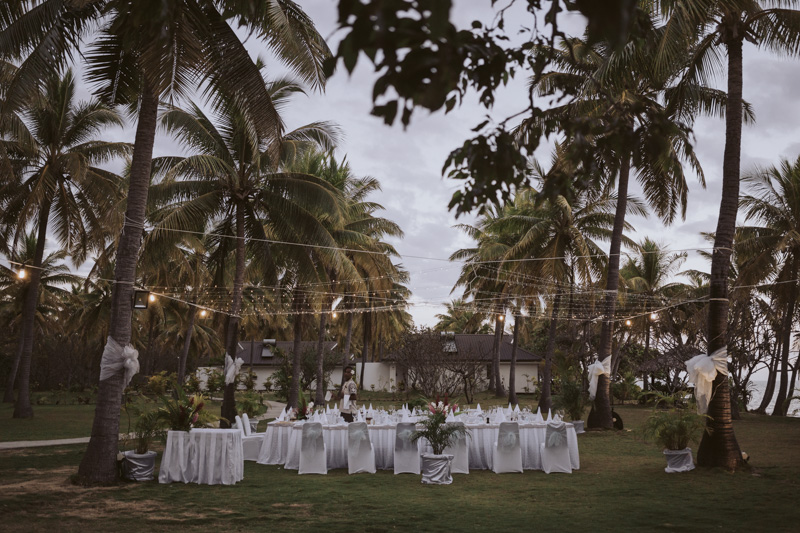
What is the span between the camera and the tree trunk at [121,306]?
30.1 feet

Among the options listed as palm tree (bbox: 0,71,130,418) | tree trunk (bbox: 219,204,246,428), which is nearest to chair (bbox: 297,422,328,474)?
tree trunk (bbox: 219,204,246,428)

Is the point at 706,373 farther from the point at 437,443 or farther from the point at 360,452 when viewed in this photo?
the point at 360,452

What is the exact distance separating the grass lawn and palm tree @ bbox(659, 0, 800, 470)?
0.57 m

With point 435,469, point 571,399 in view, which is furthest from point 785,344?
point 435,469

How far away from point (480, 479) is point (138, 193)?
667 centimetres

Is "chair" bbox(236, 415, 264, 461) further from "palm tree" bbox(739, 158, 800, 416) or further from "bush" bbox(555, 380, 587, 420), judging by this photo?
"palm tree" bbox(739, 158, 800, 416)

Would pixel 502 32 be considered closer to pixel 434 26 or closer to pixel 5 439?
pixel 434 26

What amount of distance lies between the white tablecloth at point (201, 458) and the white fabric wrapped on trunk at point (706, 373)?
724cm

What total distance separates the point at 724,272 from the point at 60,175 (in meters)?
16.9

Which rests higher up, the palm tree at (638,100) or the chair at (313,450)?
the palm tree at (638,100)

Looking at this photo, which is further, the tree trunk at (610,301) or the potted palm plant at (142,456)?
the tree trunk at (610,301)

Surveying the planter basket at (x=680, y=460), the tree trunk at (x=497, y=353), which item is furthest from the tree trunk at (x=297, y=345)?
the planter basket at (x=680, y=460)

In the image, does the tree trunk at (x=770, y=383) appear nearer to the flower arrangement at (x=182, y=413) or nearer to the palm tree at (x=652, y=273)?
the palm tree at (x=652, y=273)

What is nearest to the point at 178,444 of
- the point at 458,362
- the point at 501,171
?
the point at 501,171
